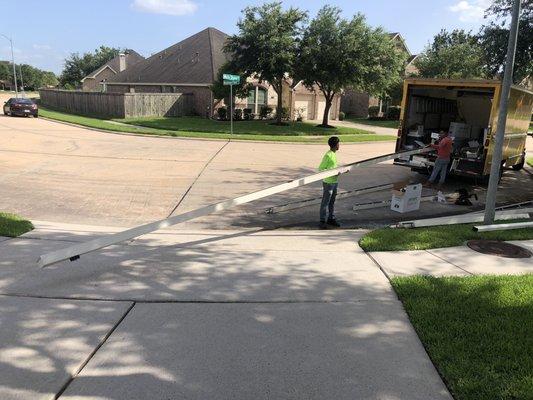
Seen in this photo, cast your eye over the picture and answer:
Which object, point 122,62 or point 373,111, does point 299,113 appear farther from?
point 122,62

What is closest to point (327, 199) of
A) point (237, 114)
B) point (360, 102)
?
point (237, 114)

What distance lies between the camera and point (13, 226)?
7398mm

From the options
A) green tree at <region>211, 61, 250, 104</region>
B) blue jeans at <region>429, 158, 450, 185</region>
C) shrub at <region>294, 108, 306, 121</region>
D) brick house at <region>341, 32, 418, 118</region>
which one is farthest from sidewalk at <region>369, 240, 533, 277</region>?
brick house at <region>341, 32, 418, 118</region>

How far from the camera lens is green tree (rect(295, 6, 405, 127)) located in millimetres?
28922

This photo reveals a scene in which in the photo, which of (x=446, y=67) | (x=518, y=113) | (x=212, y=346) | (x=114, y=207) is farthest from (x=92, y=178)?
(x=446, y=67)

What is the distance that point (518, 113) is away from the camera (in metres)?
14.2

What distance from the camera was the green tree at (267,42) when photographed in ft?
95.3

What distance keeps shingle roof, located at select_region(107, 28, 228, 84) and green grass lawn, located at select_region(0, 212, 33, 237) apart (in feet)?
105

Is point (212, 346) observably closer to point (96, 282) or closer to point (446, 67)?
point (96, 282)

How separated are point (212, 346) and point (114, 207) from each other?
6991mm

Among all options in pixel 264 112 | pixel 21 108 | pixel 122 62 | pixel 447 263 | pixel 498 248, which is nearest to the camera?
pixel 447 263

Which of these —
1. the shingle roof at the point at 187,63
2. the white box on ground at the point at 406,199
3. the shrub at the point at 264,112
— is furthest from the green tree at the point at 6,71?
the white box on ground at the point at 406,199

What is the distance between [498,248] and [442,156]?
6594mm

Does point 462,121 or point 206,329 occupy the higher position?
point 462,121
